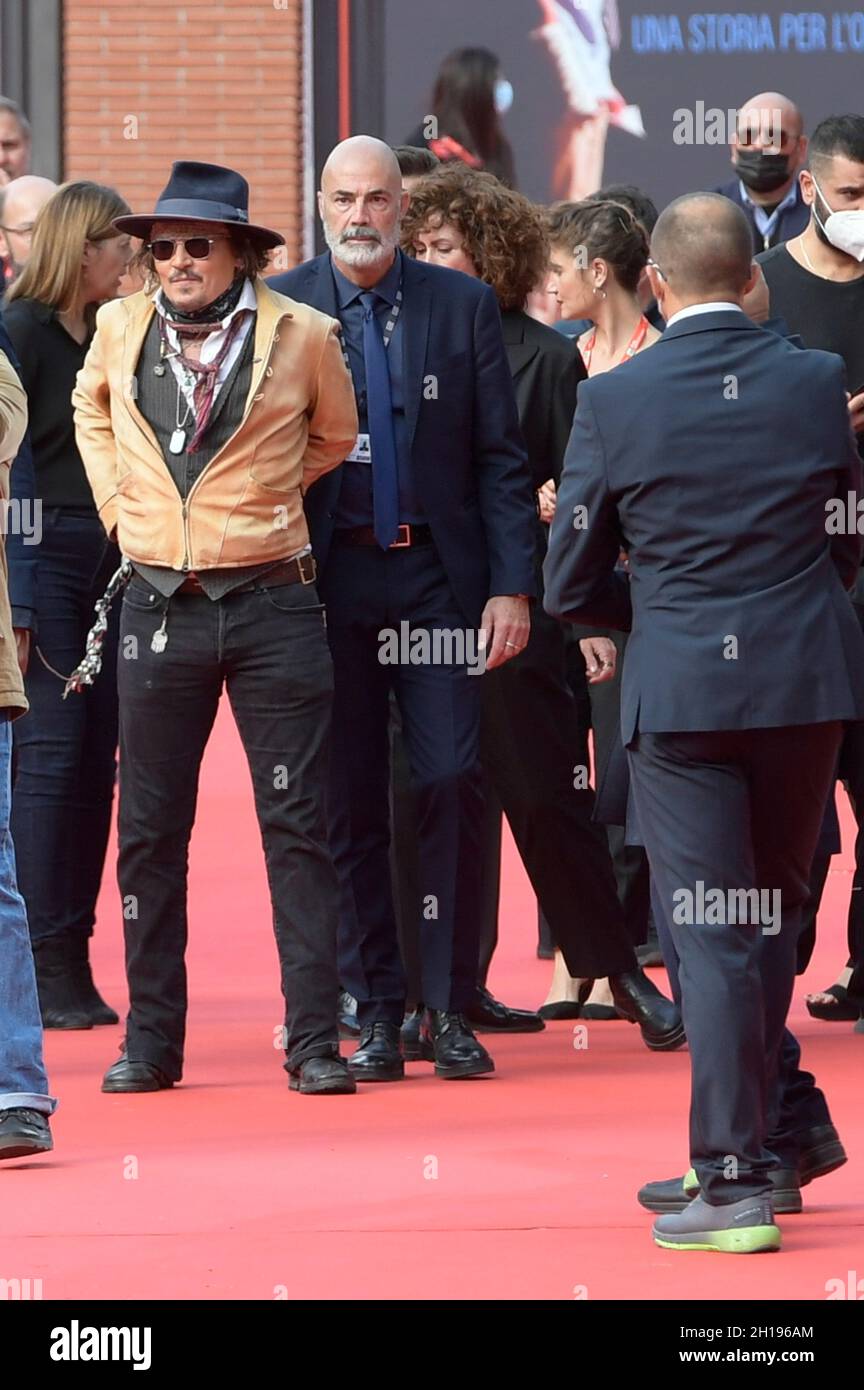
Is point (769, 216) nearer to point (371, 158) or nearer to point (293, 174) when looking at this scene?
point (371, 158)

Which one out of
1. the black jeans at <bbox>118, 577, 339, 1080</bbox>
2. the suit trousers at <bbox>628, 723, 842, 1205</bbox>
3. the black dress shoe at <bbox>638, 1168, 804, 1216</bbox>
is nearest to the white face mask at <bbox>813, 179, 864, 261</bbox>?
the black jeans at <bbox>118, 577, 339, 1080</bbox>

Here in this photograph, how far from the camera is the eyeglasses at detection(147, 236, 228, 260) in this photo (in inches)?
245

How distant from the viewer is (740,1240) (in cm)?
461

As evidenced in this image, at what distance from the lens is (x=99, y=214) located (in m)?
7.26

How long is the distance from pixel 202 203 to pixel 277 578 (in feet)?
2.89

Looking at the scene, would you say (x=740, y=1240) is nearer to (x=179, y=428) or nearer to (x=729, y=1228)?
(x=729, y=1228)

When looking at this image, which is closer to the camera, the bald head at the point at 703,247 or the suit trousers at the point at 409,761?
the bald head at the point at 703,247

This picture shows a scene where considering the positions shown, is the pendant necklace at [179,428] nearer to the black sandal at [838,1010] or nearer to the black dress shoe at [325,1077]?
the black dress shoe at [325,1077]

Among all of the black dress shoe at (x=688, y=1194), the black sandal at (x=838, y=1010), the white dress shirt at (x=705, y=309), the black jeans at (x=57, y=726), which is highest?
the white dress shirt at (x=705, y=309)

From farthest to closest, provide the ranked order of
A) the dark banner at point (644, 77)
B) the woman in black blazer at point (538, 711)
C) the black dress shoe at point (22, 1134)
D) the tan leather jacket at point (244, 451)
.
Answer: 1. the dark banner at point (644, 77)
2. the woman in black blazer at point (538, 711)
3. the tan leather jacket at point (244, 451)
4. the black dress shoe at point (22, 1134)

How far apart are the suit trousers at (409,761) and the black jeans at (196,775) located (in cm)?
26

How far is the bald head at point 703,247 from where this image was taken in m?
4.73

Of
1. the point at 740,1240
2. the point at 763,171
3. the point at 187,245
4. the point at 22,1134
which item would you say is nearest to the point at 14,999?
the point at 22,1134

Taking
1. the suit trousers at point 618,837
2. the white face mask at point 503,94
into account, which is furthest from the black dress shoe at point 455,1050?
the white face mask at point 503,94
